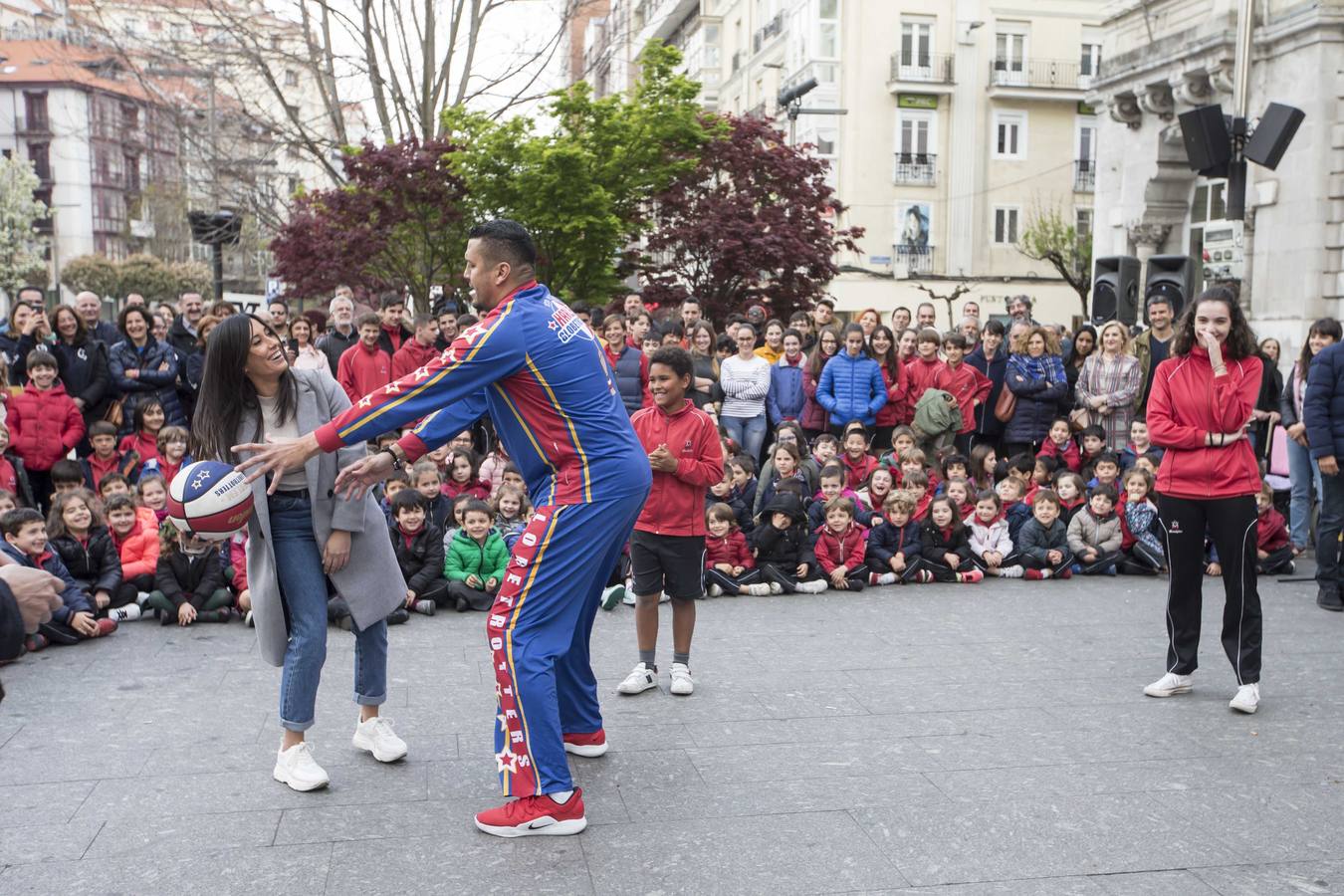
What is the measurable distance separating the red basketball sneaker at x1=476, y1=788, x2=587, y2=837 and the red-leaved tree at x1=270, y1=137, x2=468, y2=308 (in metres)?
13.4

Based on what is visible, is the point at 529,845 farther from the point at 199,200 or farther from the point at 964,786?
the point at 199,200

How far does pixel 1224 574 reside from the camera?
608cm

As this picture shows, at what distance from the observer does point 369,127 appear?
22219mm

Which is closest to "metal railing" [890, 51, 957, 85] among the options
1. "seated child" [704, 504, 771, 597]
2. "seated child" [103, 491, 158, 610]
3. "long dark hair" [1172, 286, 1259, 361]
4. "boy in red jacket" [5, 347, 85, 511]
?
"seated child" [704, 504, 771, 597]

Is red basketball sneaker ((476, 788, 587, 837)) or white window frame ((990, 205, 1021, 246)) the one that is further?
white window frame ((990, 205, 1021, 246))

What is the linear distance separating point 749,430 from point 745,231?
22.2 feet

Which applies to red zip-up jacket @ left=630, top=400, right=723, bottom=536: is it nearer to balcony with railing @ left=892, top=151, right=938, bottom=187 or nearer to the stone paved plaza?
the stone paved plaza

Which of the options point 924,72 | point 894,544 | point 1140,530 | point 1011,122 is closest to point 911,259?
point 1011,122

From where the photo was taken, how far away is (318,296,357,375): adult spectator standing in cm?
1202

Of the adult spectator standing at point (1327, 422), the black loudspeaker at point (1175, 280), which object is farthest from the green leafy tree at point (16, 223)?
the adult spectator standing at point (1327, 422)

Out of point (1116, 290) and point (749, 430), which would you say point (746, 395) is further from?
point (1116, 290)

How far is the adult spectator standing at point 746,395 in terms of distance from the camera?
37.8 feet

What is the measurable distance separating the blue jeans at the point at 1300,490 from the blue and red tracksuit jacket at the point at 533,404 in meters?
7.74

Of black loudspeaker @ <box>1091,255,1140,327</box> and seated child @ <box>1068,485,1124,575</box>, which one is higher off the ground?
black loudspeaker @ <box>1091,255,1140,327</box>
